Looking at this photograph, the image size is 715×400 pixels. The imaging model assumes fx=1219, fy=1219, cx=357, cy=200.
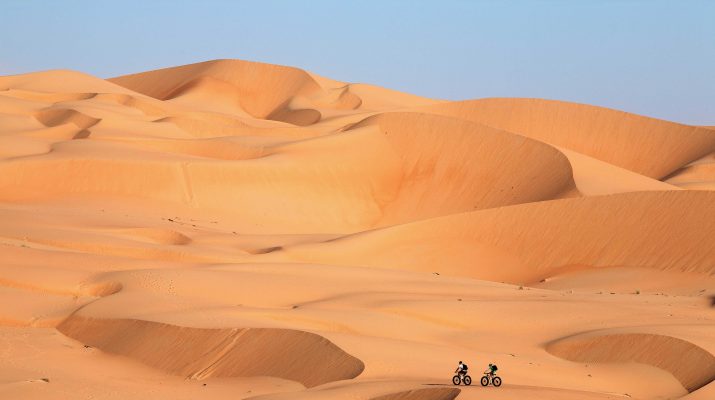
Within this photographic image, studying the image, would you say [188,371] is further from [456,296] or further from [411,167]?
[411,167]

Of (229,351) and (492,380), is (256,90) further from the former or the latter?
(492,380)

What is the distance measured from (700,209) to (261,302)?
15713 millimetres

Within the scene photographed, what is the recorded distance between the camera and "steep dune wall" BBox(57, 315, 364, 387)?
16344 mm

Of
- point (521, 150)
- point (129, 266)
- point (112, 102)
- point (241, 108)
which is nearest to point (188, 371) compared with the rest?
point (129, 266)

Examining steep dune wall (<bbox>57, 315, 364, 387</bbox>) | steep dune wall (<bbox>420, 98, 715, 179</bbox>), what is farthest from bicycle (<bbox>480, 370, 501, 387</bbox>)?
steep dune wall (<bbox>420, 98, 715, 179</bbox>)

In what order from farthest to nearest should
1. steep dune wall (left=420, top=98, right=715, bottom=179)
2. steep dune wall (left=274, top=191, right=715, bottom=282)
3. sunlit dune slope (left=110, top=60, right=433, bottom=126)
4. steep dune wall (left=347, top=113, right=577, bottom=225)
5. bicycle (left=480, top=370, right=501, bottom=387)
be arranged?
sunlit dune slope (left=110, top=60, right=433, bottom=126) → steep dune wall (left=420, top=98, right=715, bottom=179) → steep dune wall (left=347, top=113, right=577, bottom=225) → steep dune wall (left=274, top=191, right=715, bottom=282) → bicycle (left=480, top=370, right=501, bottom=387)

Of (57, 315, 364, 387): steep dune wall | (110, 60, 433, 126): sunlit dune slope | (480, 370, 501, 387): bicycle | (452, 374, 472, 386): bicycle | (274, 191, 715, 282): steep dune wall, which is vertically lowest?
(57, 315, 364, 387): steep dune wall

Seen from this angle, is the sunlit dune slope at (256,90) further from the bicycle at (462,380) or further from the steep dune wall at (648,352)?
the bicycle at (462,380)

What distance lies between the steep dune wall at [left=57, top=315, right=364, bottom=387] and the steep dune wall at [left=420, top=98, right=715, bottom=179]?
130ft

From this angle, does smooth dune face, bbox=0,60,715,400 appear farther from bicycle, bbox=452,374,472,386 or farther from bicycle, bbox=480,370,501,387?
bicycle, bbox=480,370,501,387

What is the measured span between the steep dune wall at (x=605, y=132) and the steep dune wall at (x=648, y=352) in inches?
1476

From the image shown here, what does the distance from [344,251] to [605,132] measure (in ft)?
94.3

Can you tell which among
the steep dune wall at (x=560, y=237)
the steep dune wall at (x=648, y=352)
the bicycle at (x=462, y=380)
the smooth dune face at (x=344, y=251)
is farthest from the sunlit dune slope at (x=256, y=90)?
the bicycle at (x=462, y=380)

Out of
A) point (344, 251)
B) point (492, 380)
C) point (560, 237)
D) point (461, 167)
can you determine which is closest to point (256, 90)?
point (461, 167)
